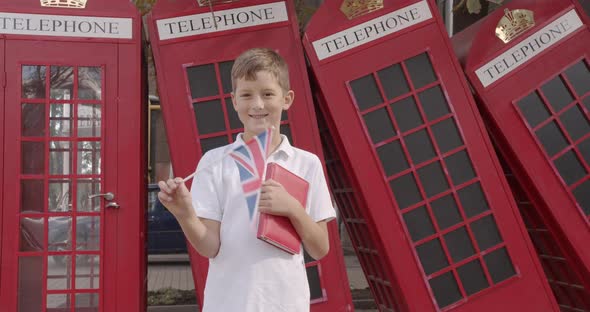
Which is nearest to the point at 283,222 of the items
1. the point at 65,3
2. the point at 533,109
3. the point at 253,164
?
the point at 253,164

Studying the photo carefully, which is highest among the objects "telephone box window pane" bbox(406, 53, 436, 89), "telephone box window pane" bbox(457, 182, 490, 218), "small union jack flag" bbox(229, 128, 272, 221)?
"telephone box window pane" bbox(406, 53, 436, 89)

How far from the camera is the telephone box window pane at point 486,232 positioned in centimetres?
448

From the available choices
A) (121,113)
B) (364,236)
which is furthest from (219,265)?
(364,236)

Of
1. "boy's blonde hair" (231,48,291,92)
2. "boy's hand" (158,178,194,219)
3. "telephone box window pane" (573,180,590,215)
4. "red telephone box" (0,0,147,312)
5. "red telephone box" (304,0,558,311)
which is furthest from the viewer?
"telephone box window pane" (573,180,590,215)

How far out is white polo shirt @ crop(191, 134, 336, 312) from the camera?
2148 millimetres

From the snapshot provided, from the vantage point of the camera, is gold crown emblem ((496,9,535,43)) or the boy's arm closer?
the boy's arm

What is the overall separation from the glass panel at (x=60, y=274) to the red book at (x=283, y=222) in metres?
2.53

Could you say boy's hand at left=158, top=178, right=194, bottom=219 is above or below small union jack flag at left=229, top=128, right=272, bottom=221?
below

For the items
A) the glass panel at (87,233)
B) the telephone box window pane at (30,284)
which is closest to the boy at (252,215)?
the glass panel at (87,233)

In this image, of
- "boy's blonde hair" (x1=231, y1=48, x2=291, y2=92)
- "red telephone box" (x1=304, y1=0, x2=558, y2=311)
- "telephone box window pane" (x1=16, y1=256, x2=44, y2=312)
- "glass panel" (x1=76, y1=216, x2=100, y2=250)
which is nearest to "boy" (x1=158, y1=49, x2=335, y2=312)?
"boy's blonde hair" (x1=231, y1=48, x2=291, y2=92)

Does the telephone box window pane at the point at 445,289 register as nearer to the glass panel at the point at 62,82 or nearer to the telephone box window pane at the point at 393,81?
the telephone box window pane at the point at 393,81

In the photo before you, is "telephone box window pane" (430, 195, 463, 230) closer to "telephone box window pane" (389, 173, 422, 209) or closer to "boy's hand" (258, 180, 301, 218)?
"telephone box window pane" (389, 173, 422, 209)

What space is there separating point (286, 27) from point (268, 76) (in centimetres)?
223

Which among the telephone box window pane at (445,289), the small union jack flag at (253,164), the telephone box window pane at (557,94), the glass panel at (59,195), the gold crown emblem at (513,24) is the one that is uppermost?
the gold crown emblem at (513,24)
